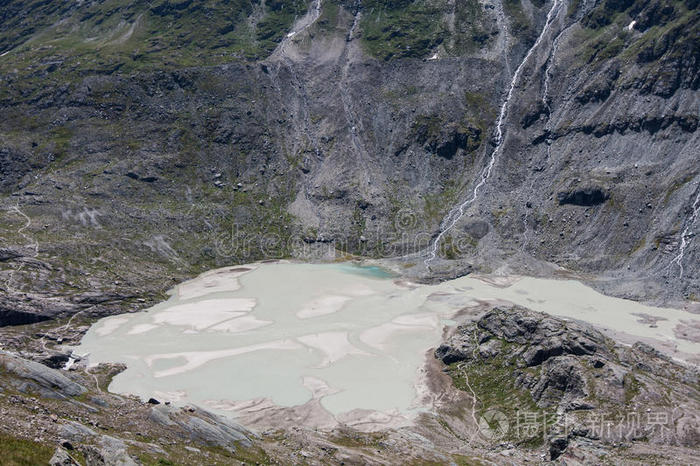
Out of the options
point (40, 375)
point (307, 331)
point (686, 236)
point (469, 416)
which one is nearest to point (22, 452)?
point (40, 375)

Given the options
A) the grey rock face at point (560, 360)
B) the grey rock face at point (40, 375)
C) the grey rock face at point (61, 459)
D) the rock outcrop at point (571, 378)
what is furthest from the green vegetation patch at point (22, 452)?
the grey rock face at point (560, 360)

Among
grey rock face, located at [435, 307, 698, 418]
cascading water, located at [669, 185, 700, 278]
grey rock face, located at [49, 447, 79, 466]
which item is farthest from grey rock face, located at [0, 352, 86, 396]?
cascading water, located at [669, 185, 700, 278]

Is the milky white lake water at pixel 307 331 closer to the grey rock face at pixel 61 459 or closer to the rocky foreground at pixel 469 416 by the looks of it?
the rocky foreground at pixel 469 416

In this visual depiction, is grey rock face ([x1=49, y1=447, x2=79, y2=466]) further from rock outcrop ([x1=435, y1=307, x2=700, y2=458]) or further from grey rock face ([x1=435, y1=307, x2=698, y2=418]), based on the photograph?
grey rock face ([x1=435, y1=307, x2=698, y2=418])

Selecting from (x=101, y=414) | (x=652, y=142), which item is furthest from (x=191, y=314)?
(x=652, y=142)

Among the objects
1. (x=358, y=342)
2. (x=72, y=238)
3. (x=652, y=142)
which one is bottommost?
(x=358, y=342)

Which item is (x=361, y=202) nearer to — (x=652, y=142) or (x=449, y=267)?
(x=449, y=267)
